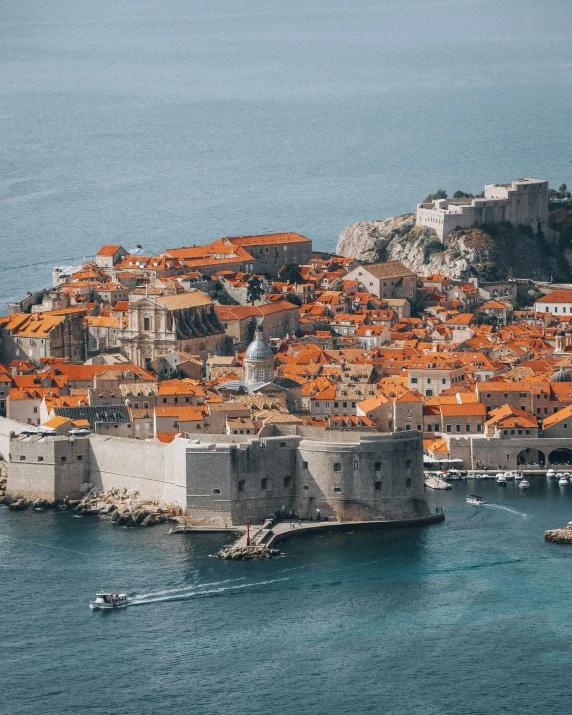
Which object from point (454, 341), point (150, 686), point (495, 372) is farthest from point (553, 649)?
point (454, 341)

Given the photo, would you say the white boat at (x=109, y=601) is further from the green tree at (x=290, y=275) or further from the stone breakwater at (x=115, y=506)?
the green tree at (x=290, y=275)

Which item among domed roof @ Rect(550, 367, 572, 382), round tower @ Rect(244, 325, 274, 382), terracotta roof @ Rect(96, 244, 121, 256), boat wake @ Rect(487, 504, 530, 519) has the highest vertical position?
terracotta roof @ Rect(96, 244, 121, 256)

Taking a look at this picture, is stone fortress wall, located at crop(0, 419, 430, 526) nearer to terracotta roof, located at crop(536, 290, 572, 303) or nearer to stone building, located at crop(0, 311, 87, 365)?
stone building, located at crop(0, 311, 87, 365)

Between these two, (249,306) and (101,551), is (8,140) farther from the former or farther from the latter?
(101,551)

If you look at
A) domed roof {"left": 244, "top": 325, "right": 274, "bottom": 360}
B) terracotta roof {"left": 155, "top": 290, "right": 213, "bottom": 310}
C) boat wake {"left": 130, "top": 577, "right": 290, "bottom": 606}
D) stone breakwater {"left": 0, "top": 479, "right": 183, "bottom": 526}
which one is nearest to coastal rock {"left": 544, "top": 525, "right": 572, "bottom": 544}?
boat wake {"left": 130, "top": 577, "right": 290, "bottom": 606}

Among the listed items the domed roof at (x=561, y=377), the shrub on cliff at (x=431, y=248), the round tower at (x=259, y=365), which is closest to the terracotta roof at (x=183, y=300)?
the round tower at (x=259, y=365)
